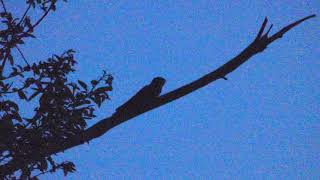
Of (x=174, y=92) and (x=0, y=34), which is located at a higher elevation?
(x=0, y=34)

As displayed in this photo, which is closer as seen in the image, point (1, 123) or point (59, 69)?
point (1, 123)

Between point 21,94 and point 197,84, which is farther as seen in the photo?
point 21,94

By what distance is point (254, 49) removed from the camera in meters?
2.68

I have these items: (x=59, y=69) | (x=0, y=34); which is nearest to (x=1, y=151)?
(x=59, y=69)

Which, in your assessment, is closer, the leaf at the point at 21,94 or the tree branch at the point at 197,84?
the tree branch at the point at 197,84

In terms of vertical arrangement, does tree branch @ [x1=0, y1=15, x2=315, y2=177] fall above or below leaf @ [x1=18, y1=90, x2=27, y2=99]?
below

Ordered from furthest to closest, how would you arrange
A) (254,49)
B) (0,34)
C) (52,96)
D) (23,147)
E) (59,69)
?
(0,34) → (59,69) → (52,96) → (23,147) → (254,49)

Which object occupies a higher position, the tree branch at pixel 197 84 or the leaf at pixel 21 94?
the leaf at pixel 21 94

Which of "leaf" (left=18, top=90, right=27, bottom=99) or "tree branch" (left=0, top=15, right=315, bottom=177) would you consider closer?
"tree branch" (left=0, top=15, right=315, bottom=177)

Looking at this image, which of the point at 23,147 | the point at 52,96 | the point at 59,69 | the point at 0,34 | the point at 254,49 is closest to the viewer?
the point at 254,49

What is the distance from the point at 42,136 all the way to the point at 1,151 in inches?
13.2

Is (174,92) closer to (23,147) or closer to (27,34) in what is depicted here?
(23,147)

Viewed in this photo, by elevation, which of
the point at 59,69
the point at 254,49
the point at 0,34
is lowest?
→ the point at 254,49

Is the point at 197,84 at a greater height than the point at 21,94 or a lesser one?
lesser
